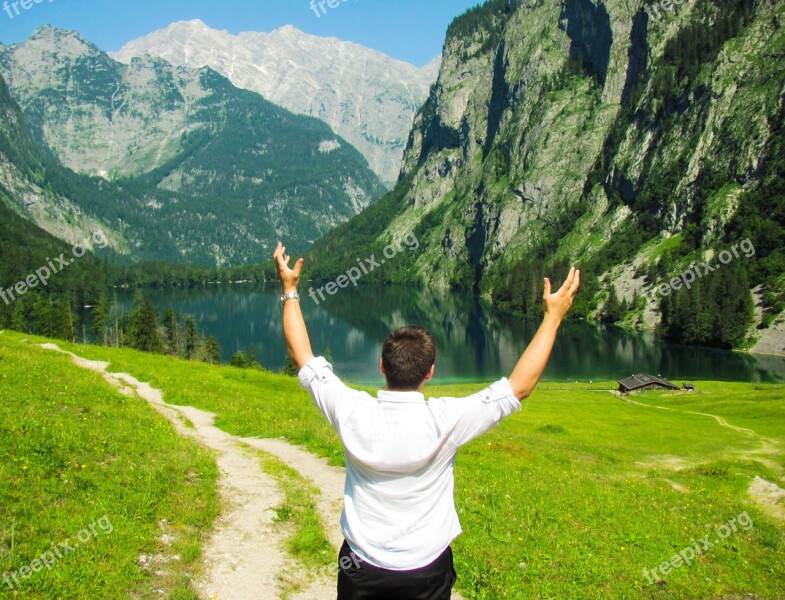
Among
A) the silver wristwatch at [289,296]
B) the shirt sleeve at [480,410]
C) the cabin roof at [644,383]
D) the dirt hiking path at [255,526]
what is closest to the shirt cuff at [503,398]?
the shirt sleeve at [480,410]

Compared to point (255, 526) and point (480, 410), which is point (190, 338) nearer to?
point (255, 526)

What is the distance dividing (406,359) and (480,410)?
2.81 ft

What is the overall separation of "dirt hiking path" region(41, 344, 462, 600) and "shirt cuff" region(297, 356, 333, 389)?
6735 millimetres

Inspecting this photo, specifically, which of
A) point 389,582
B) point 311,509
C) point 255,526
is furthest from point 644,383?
point 389,582

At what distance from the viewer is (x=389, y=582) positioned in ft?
17.7

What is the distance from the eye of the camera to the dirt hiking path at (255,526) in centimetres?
Result: 1075

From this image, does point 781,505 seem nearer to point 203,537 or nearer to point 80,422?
point 203,537

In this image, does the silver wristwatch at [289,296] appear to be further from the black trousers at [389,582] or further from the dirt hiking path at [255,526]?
the dirt hiking path at [255,526]

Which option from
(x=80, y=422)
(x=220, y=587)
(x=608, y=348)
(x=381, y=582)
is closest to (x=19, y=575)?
(x=220, y=587)

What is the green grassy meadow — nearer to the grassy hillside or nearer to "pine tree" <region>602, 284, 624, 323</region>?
the grassy hillside

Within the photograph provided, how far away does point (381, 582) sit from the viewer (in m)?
5.41

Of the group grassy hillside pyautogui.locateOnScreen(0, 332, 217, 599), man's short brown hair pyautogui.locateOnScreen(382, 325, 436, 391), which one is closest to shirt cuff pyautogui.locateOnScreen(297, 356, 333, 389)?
man's short brown hair pyautogui.locateOnScreen(382, 325, 436, 391)

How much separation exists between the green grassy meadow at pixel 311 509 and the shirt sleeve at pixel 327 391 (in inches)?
260

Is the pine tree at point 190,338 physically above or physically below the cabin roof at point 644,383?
above
